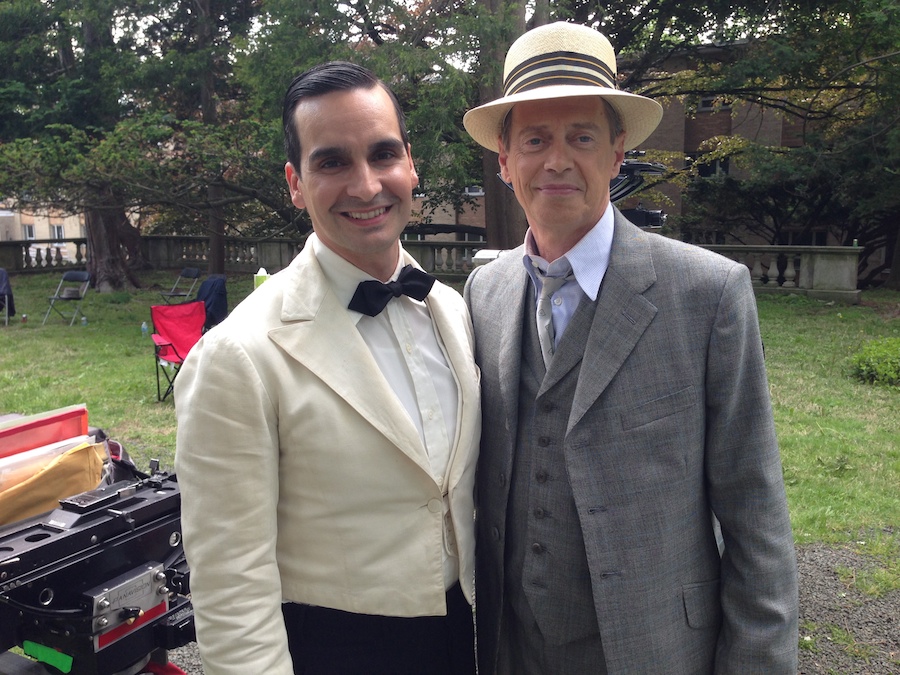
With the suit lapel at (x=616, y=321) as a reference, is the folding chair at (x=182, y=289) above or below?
below

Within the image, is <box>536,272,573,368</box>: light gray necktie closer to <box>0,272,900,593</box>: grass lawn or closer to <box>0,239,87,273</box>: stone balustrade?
<box>0,272,900,593</box>: grass lawn

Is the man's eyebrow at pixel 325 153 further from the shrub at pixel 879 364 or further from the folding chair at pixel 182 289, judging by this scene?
the folding chair at pixel 182 289

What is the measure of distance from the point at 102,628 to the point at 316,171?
1552mm

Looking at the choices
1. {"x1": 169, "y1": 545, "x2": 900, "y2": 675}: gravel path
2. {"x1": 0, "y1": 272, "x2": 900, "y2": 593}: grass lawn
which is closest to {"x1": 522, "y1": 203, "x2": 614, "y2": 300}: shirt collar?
{"x1": 169, "y1": 545, "x2": 900, "y2": 675}: gravel path

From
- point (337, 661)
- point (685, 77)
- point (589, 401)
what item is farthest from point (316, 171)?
point (685, 77)

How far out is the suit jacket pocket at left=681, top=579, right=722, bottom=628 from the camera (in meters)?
1.86

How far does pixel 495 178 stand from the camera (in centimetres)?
1323

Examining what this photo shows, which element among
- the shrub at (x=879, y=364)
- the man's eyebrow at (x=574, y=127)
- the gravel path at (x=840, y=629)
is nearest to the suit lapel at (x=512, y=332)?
the man's eyebrow at (x=574, y=127)

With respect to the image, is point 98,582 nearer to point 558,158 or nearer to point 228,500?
point 228,500

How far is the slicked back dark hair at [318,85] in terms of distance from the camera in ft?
5.72

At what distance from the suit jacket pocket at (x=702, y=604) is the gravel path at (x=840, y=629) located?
1991 mm

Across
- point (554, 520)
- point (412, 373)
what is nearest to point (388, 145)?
point (412, 373)

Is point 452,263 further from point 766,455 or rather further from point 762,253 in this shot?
point 766,455

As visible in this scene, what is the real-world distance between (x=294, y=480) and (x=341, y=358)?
11.6 inches
